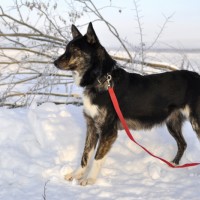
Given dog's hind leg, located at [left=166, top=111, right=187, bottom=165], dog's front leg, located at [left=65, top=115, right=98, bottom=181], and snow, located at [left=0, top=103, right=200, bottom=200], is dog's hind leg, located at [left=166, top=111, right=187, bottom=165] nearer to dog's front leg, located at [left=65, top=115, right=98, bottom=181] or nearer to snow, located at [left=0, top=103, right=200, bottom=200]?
snow, located at [left=0, top=103, right=200, bottom=200]

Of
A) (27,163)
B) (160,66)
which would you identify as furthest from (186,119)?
(160,66)

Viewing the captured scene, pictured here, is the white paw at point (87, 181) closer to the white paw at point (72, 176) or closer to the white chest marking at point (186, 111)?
the white paw at point (72, 176)

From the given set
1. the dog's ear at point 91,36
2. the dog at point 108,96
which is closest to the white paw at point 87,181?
the dog at point 108,96

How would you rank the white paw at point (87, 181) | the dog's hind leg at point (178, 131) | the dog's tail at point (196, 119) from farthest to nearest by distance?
the dog's hind leg at point (178, 131), the dog's tail at point (196, 119), the white paw at point (87, 181)

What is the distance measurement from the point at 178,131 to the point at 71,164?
5.05 feet

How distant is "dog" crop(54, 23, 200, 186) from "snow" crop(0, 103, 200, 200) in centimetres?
24

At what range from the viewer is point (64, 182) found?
409cm

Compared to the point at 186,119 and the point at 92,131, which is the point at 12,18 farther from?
the point at 186,119

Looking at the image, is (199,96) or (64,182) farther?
(199,96)

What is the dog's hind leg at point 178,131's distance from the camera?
485cm

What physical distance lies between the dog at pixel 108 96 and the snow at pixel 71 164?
0.78 feet

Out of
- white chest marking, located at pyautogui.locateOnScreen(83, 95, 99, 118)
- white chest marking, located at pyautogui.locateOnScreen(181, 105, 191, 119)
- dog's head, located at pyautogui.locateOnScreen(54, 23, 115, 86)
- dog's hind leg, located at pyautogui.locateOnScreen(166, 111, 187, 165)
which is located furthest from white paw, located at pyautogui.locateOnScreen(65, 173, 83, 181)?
→ white chest marking, located at pyautogui.locateOnScreen(181, 105, 191, 119)

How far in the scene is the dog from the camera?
4.22 metres

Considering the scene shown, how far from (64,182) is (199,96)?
192 cm
